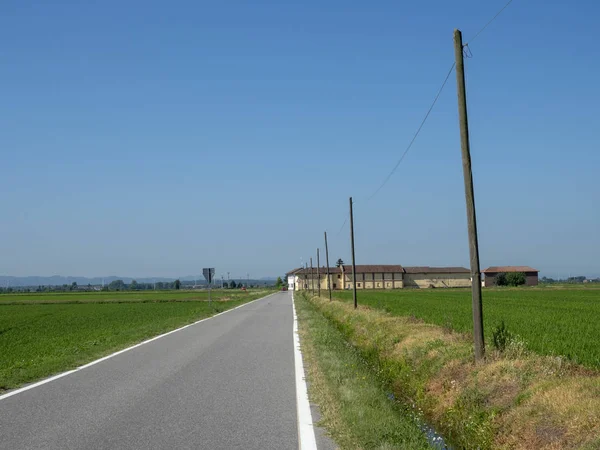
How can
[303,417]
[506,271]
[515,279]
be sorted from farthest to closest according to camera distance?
[506,271] → [515,279] → [303,417]

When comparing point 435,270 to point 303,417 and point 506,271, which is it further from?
point 303,417

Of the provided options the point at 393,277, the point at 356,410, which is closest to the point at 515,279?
the point at 393,277

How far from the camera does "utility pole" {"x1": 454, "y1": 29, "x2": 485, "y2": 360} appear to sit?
38.1 ft

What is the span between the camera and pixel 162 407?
27.7 ft

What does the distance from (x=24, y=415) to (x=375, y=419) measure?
14.4 ft

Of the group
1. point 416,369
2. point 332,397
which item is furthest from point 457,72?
point 332,397

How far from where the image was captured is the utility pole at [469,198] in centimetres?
1160

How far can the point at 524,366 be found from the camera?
9.49 meters

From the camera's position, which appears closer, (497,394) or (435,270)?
(497,394)

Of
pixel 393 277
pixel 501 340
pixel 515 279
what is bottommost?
pixel 501 340

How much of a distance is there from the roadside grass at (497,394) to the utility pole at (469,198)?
544 millimetres

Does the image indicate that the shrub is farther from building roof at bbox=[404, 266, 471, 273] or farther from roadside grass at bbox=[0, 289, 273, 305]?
building roof at bbox=[404, 266, 471, 273]

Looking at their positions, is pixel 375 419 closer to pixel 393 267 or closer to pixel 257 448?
pixel 257 448

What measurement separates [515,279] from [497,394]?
458ft
